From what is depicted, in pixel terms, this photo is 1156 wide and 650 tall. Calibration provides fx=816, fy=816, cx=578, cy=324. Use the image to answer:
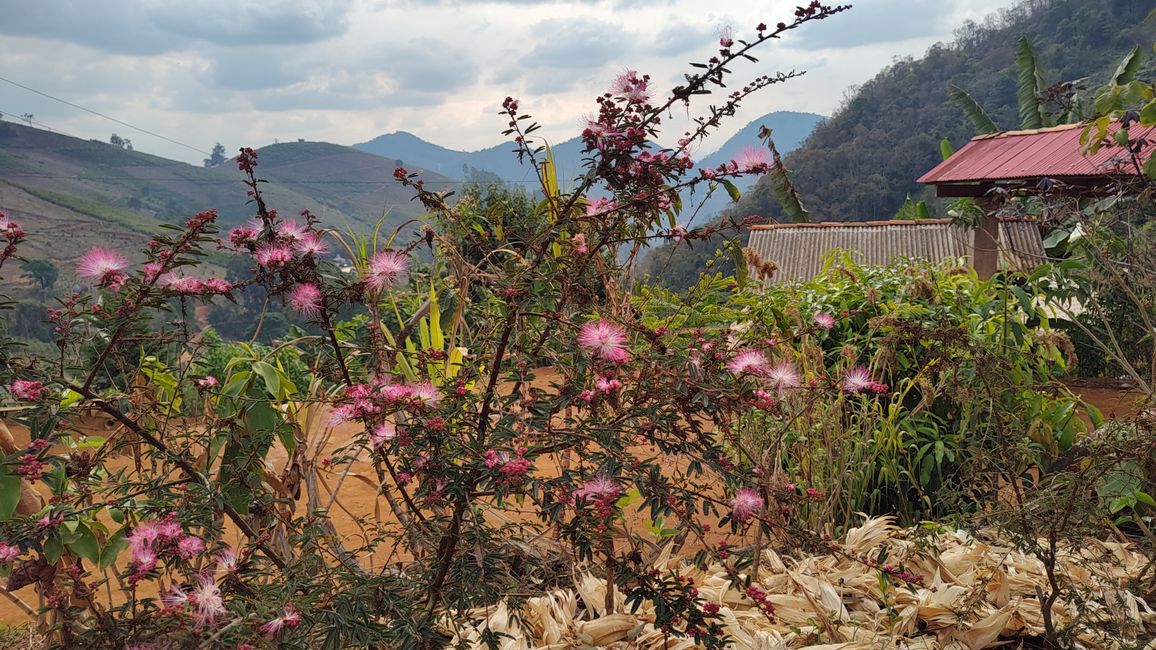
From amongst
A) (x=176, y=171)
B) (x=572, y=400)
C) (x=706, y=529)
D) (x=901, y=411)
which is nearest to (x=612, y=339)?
(x=572, y=400)

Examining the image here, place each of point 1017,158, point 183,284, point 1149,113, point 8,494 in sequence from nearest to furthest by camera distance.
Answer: point 183,284
point 8,494
point 1149,113
point 1017,158

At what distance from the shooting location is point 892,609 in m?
1.97

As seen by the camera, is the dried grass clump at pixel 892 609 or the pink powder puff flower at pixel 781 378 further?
the dried grass clump at pixel 892 609

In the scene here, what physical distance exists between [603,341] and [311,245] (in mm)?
537

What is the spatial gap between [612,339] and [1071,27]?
40.7 m

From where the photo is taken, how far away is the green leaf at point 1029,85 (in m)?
16.0

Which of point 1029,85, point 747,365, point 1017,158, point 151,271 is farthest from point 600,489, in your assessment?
point 1029,85

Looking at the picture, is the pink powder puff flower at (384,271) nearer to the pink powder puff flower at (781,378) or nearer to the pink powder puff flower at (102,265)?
the pink powder puff flower at (102,265)

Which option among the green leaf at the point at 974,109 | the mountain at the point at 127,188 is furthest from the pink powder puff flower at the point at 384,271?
the mountain at the point at 127,188

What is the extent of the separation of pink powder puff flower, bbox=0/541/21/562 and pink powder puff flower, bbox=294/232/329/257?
704 mm

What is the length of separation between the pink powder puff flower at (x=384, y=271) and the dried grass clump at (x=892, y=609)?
762mm

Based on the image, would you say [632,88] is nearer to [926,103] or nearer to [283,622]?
[283,622]

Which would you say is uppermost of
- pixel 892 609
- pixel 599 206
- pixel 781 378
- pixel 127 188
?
pixel 127 188

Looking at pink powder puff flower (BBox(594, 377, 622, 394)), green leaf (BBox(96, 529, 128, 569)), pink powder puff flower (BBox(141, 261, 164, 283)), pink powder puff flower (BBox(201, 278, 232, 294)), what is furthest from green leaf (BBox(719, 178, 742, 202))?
green leaf (BBox(96, 529, 128, 569))
